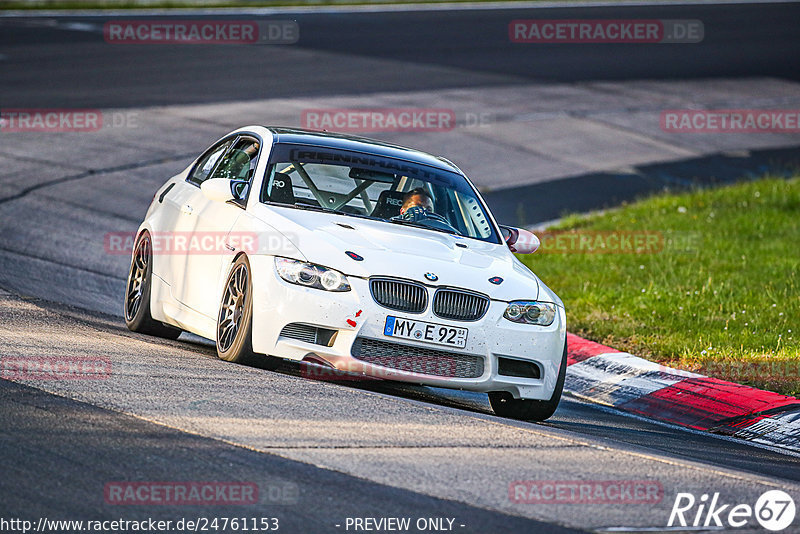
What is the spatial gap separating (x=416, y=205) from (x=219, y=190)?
1377mm

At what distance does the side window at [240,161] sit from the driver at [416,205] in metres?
1.11

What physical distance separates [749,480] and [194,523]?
9.28 ft

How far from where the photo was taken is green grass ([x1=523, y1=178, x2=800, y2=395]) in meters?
10.1

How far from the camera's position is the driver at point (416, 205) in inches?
341

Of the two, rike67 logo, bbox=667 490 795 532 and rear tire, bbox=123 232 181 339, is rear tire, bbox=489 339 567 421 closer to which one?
rike67 logo, bbox=667 490 795 532

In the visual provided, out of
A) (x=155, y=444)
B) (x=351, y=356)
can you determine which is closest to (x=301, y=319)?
(x=351, y=356)

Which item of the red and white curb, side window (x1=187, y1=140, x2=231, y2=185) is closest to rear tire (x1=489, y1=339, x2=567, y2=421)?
the red and white curb

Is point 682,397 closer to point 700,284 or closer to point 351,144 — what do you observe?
point 351,144

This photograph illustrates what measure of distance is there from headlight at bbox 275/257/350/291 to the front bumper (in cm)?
4

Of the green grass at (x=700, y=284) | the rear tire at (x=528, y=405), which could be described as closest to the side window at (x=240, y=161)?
the rear tire at (x=528, y=405)

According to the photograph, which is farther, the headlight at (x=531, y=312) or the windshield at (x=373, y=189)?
the windshield at (x=373, y=189)

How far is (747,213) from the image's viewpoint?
52.5 feet

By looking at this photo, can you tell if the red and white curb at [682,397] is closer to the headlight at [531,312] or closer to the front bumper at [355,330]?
the headlight at [531,312]

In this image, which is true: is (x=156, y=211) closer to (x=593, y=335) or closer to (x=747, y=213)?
(x=593, y=335)
